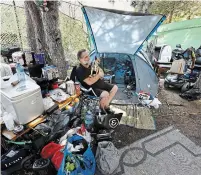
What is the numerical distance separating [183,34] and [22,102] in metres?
6.18

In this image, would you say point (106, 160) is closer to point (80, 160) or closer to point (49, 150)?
point (80, 160)

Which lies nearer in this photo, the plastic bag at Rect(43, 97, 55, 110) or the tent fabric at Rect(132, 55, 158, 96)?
the plastic bag at Rect(43, 97, 55, 110)

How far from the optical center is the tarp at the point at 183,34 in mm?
5910

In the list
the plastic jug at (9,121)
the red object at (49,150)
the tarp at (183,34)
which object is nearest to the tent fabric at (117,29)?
the red object at (49,150)

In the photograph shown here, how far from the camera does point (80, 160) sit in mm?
1960

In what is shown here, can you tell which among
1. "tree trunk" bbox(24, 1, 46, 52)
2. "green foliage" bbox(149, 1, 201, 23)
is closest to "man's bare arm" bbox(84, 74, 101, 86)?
"tree trunk" bbox(24, 1, 46, 52)

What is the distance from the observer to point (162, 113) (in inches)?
138

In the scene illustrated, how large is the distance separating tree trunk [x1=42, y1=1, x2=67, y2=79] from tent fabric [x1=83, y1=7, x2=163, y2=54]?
57 centimetres

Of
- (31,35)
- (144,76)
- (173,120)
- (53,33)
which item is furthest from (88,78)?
(31,35)

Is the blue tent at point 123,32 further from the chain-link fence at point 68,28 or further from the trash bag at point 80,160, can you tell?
the chain-link fence at point 68,28

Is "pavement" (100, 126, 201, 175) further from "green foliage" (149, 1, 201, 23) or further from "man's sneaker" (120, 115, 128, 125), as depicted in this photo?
"green foliage" (149, 1, 201, 23)

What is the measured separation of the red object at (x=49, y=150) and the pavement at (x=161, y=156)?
824 millimetres

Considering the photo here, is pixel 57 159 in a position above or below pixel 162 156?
above

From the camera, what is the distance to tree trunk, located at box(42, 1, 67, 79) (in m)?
3.18
